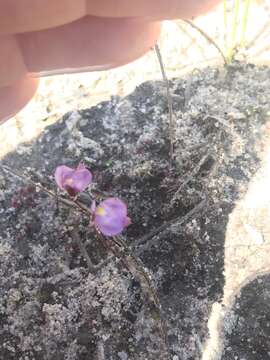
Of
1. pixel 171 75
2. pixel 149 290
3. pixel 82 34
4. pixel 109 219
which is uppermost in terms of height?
pixel 171 75

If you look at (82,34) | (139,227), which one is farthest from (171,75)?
(82,34)

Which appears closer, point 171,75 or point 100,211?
point 100,211

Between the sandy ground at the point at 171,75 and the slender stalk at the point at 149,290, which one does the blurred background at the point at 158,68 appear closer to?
the sandy ground at the point at 171,75

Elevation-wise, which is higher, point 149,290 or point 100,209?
point 100,209

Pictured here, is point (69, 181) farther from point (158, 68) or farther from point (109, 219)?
point (158, 68)

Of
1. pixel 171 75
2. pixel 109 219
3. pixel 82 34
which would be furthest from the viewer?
pixel 171 75

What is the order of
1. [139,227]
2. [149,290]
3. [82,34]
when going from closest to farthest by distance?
[82,34] < [149,290] < [139,227]

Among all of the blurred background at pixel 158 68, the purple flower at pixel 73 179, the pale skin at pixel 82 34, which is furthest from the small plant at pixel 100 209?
the blurred background at pixel 158 68
